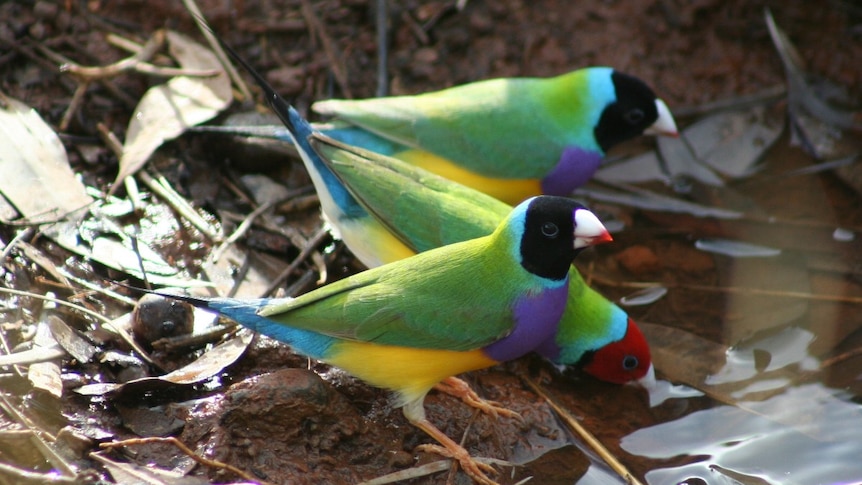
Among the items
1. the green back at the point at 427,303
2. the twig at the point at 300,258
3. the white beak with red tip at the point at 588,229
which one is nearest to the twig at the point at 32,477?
the green back at the point at 427,303

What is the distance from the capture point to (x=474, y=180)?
5.20 meters

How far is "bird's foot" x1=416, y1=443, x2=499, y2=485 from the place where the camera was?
3695mm

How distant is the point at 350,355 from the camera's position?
3705 mm

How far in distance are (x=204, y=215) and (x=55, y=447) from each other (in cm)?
184

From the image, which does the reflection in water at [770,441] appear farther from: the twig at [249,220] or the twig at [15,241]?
the twig at [15,241]

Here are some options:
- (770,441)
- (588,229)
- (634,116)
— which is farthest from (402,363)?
(634,116)

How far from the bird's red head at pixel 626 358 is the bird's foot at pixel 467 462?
871 mm

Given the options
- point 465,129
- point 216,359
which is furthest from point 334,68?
point 216,359

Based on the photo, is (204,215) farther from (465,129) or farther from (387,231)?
(465,129)

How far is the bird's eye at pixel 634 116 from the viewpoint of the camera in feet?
18.0

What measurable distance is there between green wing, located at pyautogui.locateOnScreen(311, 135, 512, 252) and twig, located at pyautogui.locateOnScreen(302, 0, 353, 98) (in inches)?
54.5

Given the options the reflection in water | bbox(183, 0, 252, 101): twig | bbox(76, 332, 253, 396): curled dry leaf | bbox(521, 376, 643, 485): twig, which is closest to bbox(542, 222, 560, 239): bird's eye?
bbox(521, 376, 643, 485): twig

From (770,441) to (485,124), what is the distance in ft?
7.33

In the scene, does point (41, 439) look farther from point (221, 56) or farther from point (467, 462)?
point (221, 56)
